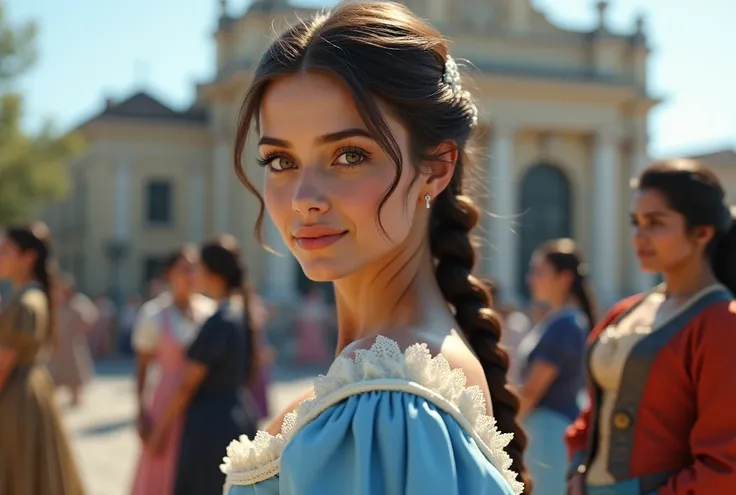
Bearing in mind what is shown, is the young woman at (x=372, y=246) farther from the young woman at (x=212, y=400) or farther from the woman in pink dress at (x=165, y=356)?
the woman in pink dress at (x=165, y=356)

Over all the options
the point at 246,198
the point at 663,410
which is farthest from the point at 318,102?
the point at 246,198

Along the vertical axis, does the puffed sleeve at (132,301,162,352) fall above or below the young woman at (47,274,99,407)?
above

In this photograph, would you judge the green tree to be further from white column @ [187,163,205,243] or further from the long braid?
the long braid

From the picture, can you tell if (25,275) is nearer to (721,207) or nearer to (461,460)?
(721,207)

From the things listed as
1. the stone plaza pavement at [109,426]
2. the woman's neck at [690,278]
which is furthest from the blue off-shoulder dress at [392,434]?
the stone plaza pavement at [109,426]

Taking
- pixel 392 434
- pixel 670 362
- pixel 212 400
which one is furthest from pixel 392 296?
pixel 212 400

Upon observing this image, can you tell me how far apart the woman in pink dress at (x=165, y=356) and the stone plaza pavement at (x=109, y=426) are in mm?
1512

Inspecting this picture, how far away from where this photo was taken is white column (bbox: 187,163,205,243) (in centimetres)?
2847

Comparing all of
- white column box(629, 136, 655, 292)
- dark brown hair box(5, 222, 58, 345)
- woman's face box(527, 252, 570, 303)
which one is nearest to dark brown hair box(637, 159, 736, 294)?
woman's face box(527, 252, 570, 303)

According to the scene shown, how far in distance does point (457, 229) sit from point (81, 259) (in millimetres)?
30552

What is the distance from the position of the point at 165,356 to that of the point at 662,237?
11.3 feet

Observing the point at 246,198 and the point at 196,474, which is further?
the point at 246,198

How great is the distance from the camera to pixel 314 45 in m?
1.40

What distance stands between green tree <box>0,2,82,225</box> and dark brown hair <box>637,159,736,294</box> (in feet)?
74.3
